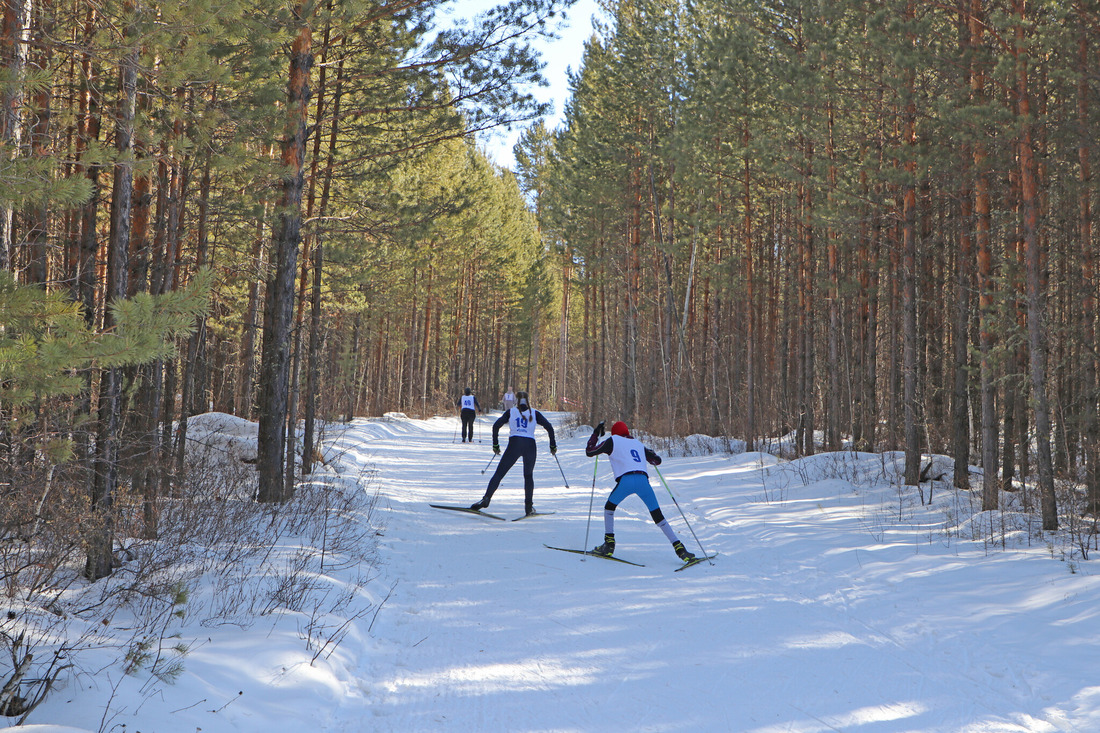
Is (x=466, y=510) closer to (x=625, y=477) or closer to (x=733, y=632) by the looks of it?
(x=625, y=477)

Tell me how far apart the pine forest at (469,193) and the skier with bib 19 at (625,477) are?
5.01 metres

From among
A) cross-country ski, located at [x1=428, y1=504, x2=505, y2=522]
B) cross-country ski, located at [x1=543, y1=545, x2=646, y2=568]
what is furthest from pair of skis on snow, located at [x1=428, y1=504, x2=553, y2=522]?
cross-country ski, located at [x1=543, y1=545, x2=646, y2=568]

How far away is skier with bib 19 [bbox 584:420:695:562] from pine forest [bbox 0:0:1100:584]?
501 cm

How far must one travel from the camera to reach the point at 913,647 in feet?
19.1

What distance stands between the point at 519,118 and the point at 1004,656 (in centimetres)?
933

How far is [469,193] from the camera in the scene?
567 inches

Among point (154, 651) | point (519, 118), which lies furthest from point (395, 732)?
point (519, 118)

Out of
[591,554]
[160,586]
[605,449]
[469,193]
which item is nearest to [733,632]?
[591,554]

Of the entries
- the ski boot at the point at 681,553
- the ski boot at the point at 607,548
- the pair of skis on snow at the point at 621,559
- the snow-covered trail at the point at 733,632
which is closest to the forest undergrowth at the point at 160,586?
the snow-covered trail at the point at 733,632

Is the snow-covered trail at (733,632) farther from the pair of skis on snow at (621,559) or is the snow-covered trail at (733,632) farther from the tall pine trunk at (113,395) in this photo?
the tall pine trunk at (113,395)

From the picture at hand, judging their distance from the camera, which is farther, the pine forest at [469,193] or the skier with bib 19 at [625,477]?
the skier with bib 19 at [625,477]

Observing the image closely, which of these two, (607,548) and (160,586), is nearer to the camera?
(160,586)

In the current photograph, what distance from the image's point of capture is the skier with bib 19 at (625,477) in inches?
350

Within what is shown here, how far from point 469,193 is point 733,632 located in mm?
10589
